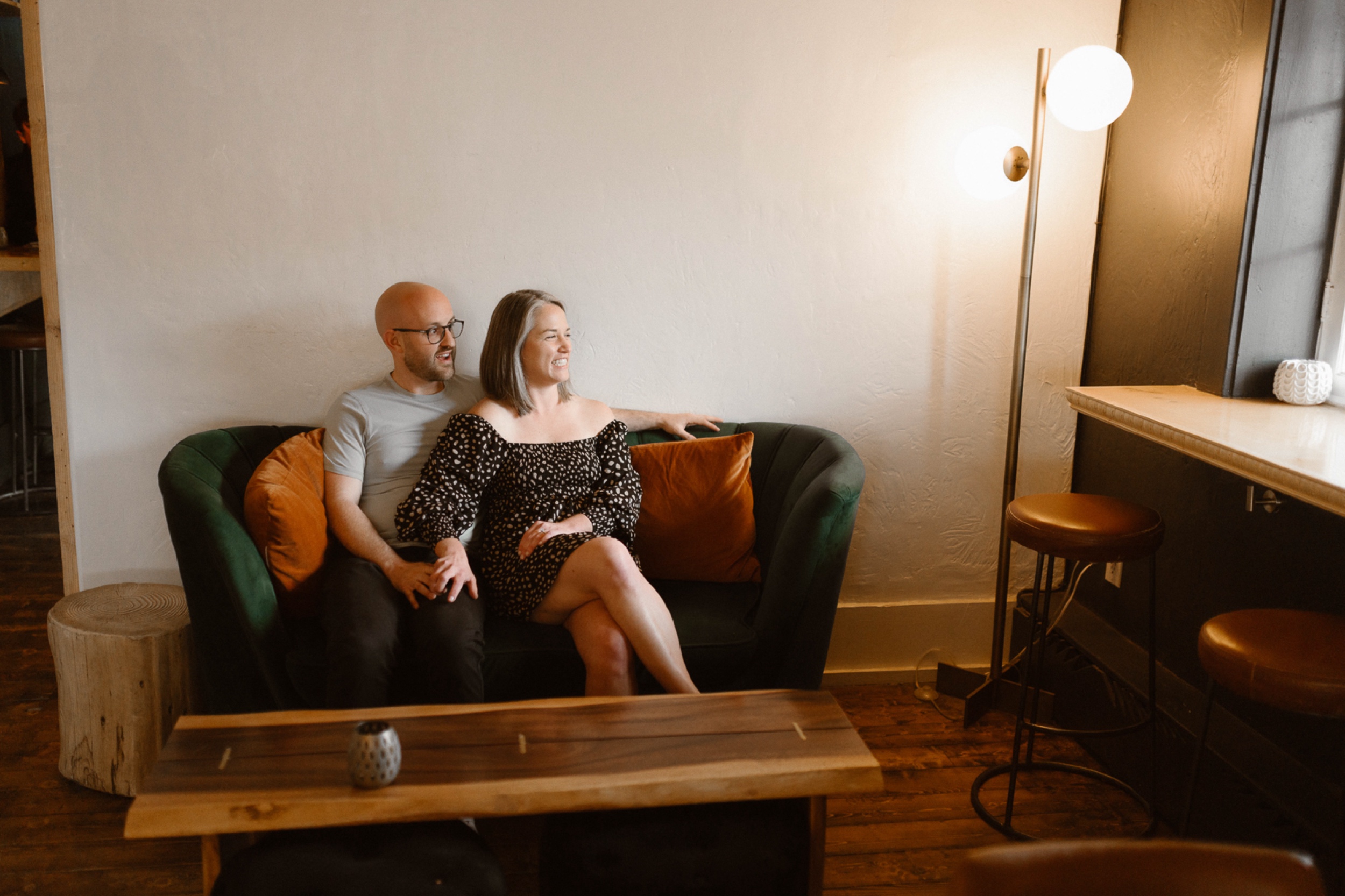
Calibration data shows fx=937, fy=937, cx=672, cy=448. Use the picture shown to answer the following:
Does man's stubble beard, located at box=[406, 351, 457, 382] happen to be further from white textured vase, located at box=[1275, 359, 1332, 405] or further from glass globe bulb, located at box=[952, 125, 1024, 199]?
white textured vase, located at box=[1275, 359, 1332, 405]

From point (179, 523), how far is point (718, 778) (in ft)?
4.48

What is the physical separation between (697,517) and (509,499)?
0.52m

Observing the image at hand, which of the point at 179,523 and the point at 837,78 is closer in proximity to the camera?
the point at 179,523

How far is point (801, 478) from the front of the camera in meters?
2.54

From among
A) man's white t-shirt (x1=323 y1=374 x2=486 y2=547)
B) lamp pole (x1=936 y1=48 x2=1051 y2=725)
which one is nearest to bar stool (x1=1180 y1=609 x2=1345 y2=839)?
lamp pole (x1=936 y1=48 x2=1051 y2=725)

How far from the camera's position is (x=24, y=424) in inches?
174

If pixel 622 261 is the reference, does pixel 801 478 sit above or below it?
below

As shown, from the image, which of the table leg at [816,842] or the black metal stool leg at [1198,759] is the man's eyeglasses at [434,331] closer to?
the table leg at [816,842]

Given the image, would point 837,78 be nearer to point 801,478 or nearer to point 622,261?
point 622,261

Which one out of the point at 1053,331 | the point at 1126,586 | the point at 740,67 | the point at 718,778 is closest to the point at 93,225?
the point at 740,67

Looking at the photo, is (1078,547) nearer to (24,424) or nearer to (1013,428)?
(1013,428)

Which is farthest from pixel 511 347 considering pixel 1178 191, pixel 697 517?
pixel 1178 191

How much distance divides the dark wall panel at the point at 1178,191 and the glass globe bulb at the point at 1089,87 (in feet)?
0.85

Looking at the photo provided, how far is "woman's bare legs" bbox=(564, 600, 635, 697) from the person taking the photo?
2117 millimetres
